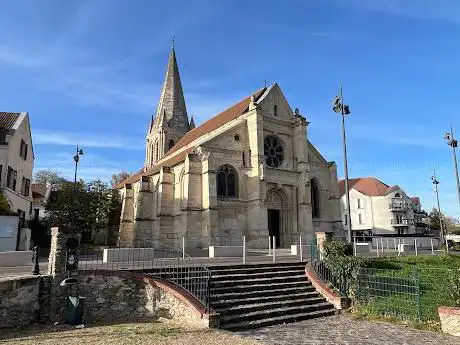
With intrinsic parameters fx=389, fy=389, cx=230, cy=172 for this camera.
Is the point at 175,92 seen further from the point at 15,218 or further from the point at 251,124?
the point at 15,218

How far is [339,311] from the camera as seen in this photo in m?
13.7

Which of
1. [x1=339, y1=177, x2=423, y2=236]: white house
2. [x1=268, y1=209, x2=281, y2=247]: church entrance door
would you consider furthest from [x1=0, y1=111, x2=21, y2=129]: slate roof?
[x1=339, y1=177, x2=423, y2=236]: white house

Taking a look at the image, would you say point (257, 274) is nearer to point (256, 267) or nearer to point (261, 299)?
point (256, 267)

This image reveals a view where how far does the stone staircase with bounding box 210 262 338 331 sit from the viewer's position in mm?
12141

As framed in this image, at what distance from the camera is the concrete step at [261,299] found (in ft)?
41.1

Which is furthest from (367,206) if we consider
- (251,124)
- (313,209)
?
(251,124)

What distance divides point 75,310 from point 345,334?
7862 mm

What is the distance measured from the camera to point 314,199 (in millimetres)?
36062

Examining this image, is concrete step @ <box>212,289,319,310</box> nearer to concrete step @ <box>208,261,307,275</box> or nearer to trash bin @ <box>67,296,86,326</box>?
concrete step @ <box>208,261,307,275</box>

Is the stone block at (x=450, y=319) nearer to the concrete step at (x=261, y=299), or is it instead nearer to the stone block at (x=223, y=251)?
the concrete step at (x=261, y=299)

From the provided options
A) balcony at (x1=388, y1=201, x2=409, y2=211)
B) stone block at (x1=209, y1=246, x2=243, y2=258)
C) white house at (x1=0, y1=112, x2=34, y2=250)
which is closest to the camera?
stone block at (x1=209, y1=246, x2=243, y2=258)

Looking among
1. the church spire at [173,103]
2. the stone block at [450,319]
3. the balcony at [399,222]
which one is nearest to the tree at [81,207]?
the church spire at [173,103]

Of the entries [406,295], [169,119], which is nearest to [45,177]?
[169,119]

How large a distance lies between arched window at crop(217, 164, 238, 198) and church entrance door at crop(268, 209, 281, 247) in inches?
164
